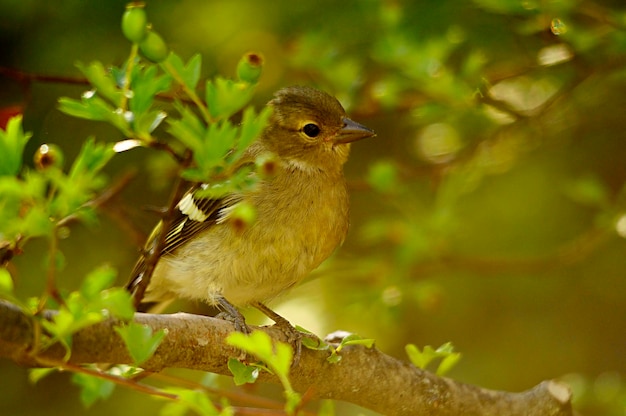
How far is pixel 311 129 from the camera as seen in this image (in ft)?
11.4

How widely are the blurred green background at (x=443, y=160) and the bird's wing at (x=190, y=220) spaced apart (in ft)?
0.55

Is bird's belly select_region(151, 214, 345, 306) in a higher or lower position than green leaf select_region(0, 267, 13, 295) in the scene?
higher

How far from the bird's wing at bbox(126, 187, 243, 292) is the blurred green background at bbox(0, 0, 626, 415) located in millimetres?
169

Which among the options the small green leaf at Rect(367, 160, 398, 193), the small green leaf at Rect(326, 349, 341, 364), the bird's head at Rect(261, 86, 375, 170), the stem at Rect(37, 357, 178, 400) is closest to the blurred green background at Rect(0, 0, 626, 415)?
the small green leaf at Rect(367, 160, 398, 193)

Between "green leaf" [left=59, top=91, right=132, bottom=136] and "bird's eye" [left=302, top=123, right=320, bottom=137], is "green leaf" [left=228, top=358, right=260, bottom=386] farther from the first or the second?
"bird's eye" [left=302, top=123, right=320, bottom=137]

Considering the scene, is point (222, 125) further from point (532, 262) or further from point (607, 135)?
point (607, 135)

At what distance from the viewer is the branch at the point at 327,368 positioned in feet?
5.84

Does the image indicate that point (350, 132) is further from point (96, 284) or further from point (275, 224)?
point (96, 284)

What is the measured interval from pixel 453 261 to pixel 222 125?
7.20ft

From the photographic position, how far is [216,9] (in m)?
3.70

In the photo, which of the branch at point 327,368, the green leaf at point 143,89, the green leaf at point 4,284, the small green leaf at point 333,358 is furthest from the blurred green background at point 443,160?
the green leaf at point 4,284

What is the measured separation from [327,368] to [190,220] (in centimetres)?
98

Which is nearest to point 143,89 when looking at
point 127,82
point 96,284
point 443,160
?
point 127,82

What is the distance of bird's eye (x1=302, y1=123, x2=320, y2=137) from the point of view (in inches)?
136
